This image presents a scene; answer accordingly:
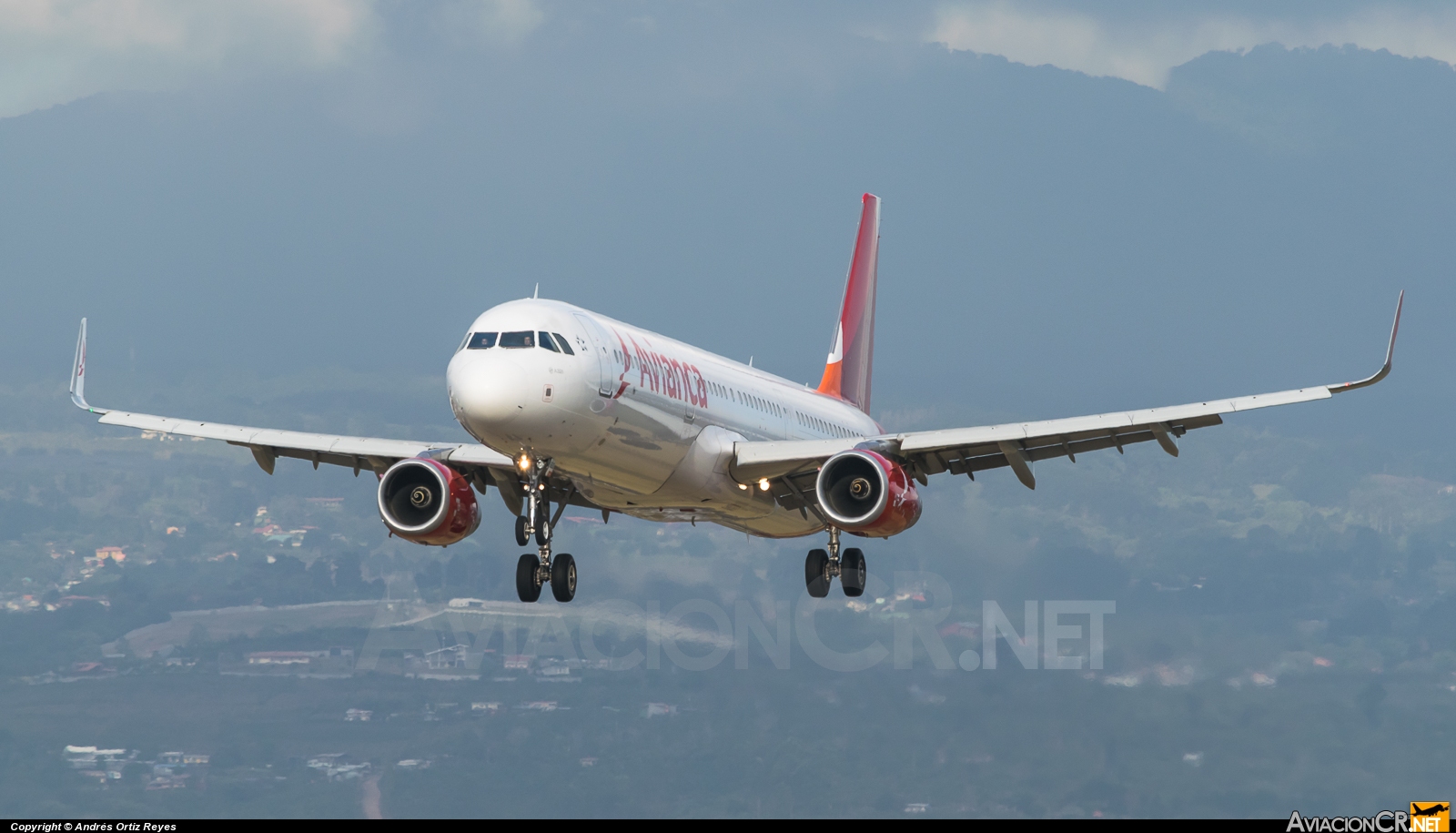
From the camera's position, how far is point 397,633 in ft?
373

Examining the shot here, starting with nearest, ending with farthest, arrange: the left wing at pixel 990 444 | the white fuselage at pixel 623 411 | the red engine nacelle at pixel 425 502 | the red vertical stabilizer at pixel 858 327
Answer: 1. the white fuselage at pixel 623 411
2. the left wing at pixel 990 444
3. the red engine nacelle at pixel 425 502
4. the red vertical stabilizer at pixel 858 327

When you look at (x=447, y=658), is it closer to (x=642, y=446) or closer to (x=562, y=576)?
(x=562, y=576)

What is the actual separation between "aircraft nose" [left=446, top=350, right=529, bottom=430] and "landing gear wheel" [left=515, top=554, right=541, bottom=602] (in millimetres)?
5882

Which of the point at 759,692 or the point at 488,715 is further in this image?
the point at 488,715

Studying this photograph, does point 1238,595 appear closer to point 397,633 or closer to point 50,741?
point 397,633

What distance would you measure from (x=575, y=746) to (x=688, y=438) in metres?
67.5

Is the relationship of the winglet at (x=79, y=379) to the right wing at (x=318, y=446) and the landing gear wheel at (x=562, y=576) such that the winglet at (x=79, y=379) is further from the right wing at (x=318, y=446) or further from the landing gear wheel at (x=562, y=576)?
the landing gear wheel at (x=562, y=576)

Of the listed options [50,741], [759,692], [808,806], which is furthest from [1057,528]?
[50,741]

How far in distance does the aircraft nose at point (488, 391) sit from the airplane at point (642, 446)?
24mm

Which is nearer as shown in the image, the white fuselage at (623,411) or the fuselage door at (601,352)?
the white fuselage at (623,411)

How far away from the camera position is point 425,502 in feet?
116

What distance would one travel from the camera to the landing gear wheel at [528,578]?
34656 mm

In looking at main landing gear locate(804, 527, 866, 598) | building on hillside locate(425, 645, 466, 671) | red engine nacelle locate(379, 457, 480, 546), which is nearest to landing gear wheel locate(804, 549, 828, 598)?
main landing gear locate(804, 527, 866, 598)

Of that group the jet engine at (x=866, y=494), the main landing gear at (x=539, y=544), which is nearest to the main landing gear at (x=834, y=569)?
the jet engine at (x=866, y=494)
